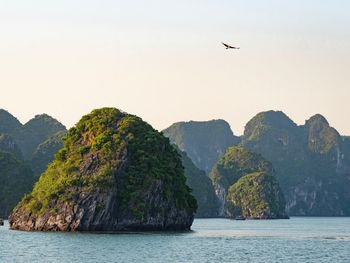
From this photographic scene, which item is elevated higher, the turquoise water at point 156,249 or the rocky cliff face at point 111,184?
the rocky cliff face at point 111,184

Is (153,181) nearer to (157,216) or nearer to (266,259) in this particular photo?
(157,216)

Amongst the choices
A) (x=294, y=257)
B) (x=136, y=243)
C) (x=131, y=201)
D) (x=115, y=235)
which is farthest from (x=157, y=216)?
(x=294, y=257)

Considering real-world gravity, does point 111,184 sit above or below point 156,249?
above

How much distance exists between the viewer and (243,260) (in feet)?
278

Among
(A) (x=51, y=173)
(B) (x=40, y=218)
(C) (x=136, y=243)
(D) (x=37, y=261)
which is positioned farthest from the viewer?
(A) (x=51, y=173)

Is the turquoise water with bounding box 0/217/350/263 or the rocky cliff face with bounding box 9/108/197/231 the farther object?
the rocky cliff face with bounding box 9/108/197/231

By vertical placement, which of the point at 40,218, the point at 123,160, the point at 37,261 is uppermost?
the point at 123,160

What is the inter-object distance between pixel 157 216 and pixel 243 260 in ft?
166

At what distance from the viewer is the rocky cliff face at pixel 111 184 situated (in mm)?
130625

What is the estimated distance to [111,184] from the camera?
13288cm

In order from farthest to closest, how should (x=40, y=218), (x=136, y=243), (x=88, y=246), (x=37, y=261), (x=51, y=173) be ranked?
(x=51, y=173) < (x=40, y=218) < (x=136, y=243) < (x=88, y=246) < (x=37, y=261)

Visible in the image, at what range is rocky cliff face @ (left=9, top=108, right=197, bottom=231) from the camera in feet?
429

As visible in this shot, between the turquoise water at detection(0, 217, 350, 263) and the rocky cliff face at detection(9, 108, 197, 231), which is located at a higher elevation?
the rocky cliff face at detection(9, 108, 197, 231)

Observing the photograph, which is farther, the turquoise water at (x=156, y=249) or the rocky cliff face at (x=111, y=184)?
the rocky cliff face at (x=111, y=184)
